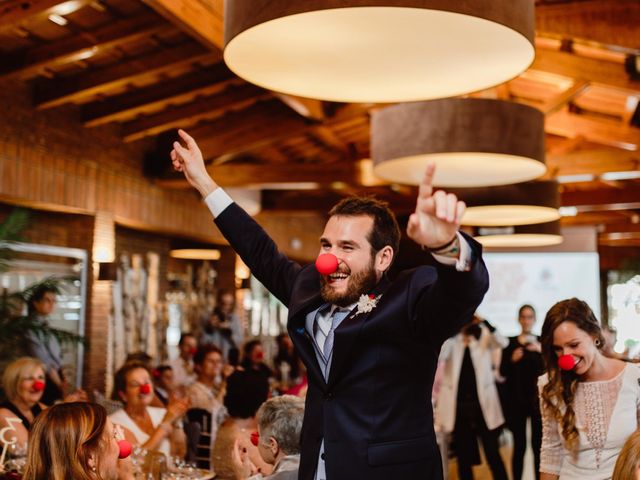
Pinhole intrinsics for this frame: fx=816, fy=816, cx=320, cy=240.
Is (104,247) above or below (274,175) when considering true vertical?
below

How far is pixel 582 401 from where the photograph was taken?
2.80 metres

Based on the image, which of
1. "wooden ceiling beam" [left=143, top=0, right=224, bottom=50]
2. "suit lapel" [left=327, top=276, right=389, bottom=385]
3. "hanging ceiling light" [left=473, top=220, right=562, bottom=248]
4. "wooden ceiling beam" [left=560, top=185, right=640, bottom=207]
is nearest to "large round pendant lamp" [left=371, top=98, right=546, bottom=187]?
"wooden ceiling beam" [left=143, top=0, right=224, bottom=50]

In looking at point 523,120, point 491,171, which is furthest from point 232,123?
point 523,120

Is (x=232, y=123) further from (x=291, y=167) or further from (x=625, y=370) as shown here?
(x=625, y=370)

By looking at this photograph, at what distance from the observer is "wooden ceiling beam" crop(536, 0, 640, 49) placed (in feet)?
20.3

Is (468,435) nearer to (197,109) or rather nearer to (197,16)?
(197,16)

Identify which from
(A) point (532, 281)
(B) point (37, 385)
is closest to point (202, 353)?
(B) point (37, 385)

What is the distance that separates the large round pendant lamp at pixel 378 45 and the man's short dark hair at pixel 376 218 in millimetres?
556

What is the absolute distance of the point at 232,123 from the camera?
9.84 m

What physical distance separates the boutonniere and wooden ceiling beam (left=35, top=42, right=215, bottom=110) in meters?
5.41

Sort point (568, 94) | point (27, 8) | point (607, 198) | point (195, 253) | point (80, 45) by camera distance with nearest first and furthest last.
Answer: point (27, 8) → point (80, 45) → point (568, 94) → point (195, 253) → point (607, 198)

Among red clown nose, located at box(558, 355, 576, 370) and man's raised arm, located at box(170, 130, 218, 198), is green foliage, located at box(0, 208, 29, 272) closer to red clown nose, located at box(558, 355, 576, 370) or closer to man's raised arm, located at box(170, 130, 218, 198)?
man's raised arm, located at box(170, 130, 218, 198)

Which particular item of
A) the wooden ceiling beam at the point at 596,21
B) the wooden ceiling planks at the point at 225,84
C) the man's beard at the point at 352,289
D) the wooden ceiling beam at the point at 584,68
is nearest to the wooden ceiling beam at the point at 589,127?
the wooden ceiling planks at the point at 225,84

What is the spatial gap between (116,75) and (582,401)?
5.73m
